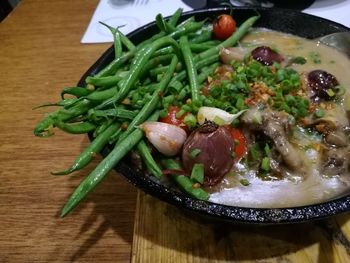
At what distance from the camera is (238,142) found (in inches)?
54.0

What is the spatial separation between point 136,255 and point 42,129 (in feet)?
1.83

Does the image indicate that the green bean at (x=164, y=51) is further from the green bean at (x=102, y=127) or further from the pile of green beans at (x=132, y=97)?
the green bean at (x=102, y=127)

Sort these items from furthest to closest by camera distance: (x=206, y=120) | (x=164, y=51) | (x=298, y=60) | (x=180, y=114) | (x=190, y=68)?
(x=298, y=60) < (x=164, y=51) < (x=190, y=68) < (x=180, y=114) < (x=206, y=120)

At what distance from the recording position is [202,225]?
1.34 m

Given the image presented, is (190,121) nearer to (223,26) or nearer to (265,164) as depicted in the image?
(265,164)

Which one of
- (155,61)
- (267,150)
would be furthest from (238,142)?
(155,61)

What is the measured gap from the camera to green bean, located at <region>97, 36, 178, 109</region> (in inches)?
56.7

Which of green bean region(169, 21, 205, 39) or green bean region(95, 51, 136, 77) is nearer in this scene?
green bean region(95, 51, 136, 77)

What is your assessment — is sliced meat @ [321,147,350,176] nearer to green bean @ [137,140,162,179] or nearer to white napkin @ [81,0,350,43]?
green bean @ [137,140,162,179]

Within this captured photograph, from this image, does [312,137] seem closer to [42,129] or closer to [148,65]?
[148,65]

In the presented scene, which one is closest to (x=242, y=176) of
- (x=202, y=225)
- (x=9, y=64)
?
(x=202, y=225)

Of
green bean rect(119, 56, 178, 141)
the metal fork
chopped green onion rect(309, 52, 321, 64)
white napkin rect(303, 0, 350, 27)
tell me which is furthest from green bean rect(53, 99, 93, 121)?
white napkin rect(303, 0, 350, 27)

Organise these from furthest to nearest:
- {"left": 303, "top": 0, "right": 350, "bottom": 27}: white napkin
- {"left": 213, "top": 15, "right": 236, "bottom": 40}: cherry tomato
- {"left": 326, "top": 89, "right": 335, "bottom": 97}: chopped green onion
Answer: {"left": 303, "top": 0, "right": 350, "bottom": 27}: white napkin < {"left": 213, "top": 15, "right": 236, "bottom": 40}: cherry tomato < {"left": 326, "top": 89, "right": 335, "bottom": 97}: chopped green onion

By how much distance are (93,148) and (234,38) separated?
3.26 feet
